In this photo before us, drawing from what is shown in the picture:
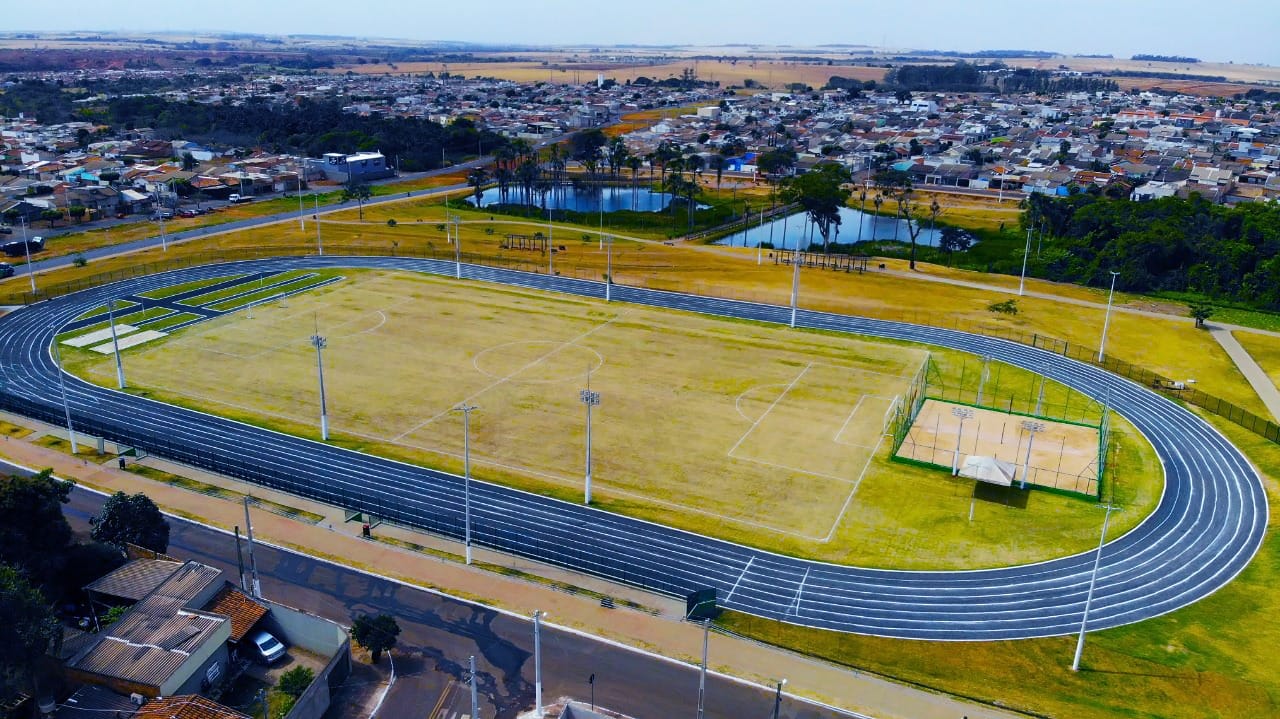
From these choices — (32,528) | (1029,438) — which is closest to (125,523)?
(32,528)

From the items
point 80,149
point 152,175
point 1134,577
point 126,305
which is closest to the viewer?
point 1134,577

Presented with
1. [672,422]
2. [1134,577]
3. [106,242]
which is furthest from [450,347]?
[106,242]

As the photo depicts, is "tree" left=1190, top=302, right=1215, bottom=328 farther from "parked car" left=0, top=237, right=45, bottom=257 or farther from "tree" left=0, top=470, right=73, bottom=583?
"parked car" left=0, top=237, right=45, bottom=257

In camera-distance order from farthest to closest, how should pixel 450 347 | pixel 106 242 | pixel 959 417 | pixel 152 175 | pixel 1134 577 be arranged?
pixel 152 175 < pixel 106 242 < pixel 450 347 < pixel 959 417 < pixel 1134 577

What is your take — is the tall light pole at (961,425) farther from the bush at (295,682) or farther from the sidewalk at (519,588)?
the bush at (295,682)

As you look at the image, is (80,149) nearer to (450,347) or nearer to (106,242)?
(106,242)

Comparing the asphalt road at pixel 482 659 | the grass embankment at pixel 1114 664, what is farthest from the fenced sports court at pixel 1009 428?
the asphalt road at pixel 482 659
